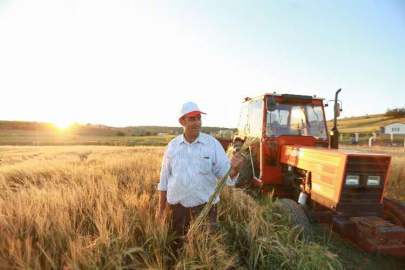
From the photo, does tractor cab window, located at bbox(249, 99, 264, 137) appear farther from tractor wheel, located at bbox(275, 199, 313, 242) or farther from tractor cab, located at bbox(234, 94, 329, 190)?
tractor wheel, located at bbox(275, 199, 313, 242)

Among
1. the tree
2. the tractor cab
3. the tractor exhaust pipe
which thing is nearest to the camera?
the tractor exhaust pipe

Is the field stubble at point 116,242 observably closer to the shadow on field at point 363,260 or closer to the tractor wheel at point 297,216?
the tractor wheel at point 297,216

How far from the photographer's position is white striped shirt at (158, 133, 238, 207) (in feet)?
7.41

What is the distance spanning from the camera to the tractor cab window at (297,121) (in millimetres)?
4953

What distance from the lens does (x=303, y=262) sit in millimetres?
2123

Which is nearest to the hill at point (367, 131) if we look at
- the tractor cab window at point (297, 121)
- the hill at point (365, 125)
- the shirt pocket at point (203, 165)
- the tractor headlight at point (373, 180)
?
the hill at point (365, 125)

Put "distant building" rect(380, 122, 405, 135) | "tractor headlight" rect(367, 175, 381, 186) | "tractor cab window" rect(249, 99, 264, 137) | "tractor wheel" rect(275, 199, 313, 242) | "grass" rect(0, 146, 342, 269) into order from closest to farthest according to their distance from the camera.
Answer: "grass" rect(0, 146, 342, 269) < "tractor wheel" rect(275, 199, 313, 242) < "tractor headlight" rect(367, 175, 381, 186) < "tractor cab window" rect(249, 99, 264, 137) < "distant building" rect(380, 122, 405, 135)

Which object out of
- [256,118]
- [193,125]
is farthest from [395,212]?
[193,125]

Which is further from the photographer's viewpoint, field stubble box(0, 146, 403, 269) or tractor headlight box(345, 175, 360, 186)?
tractor headlight box(345, 175, 360, 186)

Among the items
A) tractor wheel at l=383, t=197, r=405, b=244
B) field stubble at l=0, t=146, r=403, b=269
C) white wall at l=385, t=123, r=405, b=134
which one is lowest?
tractor wheel at l=383, t=197, r=405, b=244

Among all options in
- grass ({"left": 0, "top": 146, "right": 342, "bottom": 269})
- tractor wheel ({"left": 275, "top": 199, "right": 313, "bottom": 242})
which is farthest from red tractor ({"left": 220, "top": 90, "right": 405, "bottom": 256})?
grass ({"left": 0, "top": 146, "right": 342, "bottom": 269})

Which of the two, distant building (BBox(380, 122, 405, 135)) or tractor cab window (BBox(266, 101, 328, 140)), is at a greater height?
distant building (BBox(380, 122, 405, 135))

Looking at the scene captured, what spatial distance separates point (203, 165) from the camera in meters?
2.29

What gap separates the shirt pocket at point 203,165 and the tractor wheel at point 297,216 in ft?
4.98
